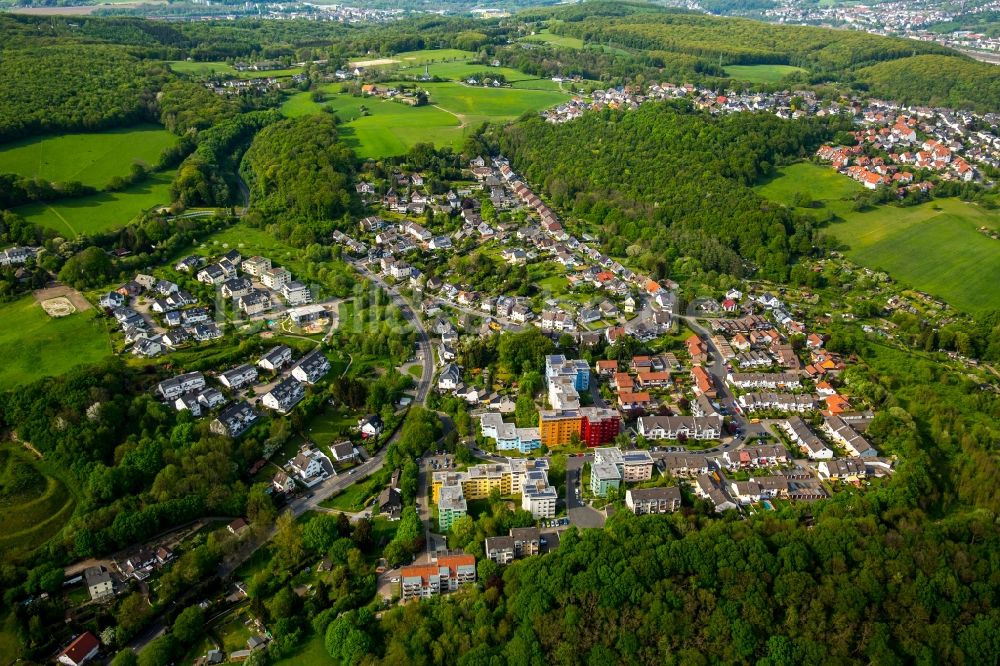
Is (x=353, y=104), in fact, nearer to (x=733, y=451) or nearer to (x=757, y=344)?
(x=757, y=344)

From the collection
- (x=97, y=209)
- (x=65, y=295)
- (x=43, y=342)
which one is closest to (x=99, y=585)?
(x=43, y=342)

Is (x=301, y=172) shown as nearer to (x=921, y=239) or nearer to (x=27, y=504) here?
(x=27, y=504)

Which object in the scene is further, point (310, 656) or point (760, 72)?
point (760, 72)

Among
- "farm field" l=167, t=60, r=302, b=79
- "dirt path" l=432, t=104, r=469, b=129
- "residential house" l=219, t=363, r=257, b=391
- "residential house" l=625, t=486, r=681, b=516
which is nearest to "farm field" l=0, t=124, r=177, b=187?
"farm field" l=167, t=60, r=302, b=79

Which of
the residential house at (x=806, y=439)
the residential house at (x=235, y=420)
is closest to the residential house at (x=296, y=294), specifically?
the residential house at (x=235, y=420)

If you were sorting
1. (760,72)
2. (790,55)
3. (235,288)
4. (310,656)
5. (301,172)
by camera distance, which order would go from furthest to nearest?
(790,55) < (760,72) < (301,172) < (235,288) < (310,656)

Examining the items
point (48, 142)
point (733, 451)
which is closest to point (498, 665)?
point (733, 451)
